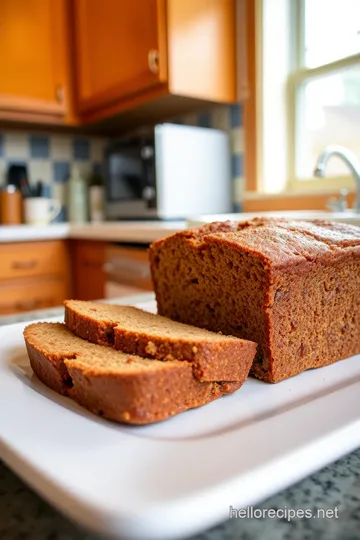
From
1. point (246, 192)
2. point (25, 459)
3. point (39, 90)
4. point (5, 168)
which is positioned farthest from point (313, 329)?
point (5, 168)

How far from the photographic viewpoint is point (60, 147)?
358 centimetres

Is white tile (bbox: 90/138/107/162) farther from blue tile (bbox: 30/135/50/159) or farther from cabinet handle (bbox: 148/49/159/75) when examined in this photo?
cabinet handle (bbox: 148/49/159/75)

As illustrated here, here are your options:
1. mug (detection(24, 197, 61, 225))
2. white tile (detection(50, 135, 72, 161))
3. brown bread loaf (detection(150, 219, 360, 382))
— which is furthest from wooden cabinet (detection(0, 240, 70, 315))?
brown bread loaf (detection(150, 219, 360, 382))

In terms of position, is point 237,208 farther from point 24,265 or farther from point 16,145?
point 16,145

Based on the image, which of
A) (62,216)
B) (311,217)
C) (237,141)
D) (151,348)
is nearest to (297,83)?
(237,141)

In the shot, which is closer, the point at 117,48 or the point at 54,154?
the point at 117,48

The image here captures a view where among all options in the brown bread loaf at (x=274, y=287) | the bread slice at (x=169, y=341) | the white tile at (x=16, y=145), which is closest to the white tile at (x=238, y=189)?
the white tile at (x=16, y=145)

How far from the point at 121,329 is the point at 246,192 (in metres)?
2.15

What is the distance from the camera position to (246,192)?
272 cm

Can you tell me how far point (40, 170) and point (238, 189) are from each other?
4.97 feet

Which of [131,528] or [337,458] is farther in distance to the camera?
[337,458]

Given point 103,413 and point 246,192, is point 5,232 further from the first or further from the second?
point 103,413

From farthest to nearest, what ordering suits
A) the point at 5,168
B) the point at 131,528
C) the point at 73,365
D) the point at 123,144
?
the point at 5,168
the point at 123,144
the point at 73,365
the point at 131,528

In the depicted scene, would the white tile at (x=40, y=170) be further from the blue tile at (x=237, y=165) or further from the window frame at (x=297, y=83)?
the window frame at (x=297, y=83)
